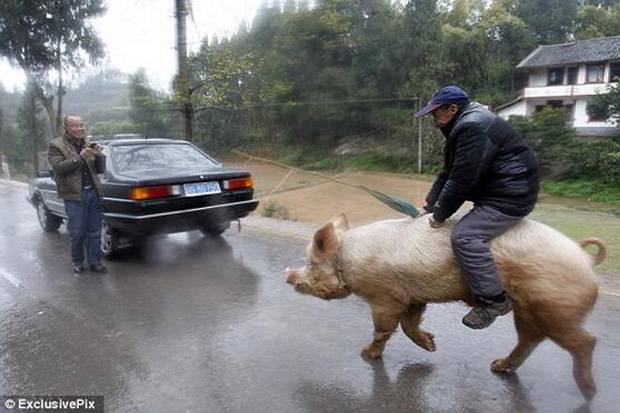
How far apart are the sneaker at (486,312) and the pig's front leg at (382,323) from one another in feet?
1.65

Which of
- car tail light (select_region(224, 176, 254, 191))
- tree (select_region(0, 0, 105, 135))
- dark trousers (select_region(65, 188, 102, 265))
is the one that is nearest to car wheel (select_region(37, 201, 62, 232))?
dark trousers (select_region(65, 188, 102, 265))

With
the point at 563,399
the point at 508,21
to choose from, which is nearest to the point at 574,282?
the point at 563,399

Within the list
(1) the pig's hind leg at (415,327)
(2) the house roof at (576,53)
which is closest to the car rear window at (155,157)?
(1) the pig's hind leg at (415,327)

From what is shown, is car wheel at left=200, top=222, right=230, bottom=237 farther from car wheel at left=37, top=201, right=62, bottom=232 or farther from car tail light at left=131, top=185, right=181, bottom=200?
car wheel at left=37, top=201, right=62, bottom=232

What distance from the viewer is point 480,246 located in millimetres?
3029

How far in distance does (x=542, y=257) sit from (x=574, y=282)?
23 centimetres

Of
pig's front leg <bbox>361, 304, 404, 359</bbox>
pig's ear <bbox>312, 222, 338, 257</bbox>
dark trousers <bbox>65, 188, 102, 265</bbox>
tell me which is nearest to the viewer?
pig's front leg <bbox>361, 304, 404, 359</bbox>

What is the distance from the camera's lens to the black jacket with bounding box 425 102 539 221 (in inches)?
118

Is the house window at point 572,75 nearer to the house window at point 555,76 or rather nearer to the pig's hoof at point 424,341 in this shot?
the house window at point 555,76

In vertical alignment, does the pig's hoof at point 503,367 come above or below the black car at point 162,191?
below

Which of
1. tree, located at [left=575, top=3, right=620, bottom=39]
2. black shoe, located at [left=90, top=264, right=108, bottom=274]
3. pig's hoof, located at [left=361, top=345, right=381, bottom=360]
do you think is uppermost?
tree, located at [left=575, top=3, right=620, bottom=39]

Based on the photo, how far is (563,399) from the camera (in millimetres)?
3191

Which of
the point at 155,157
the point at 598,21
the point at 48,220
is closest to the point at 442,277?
the point at 155,157

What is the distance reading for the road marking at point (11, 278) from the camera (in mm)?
5945
